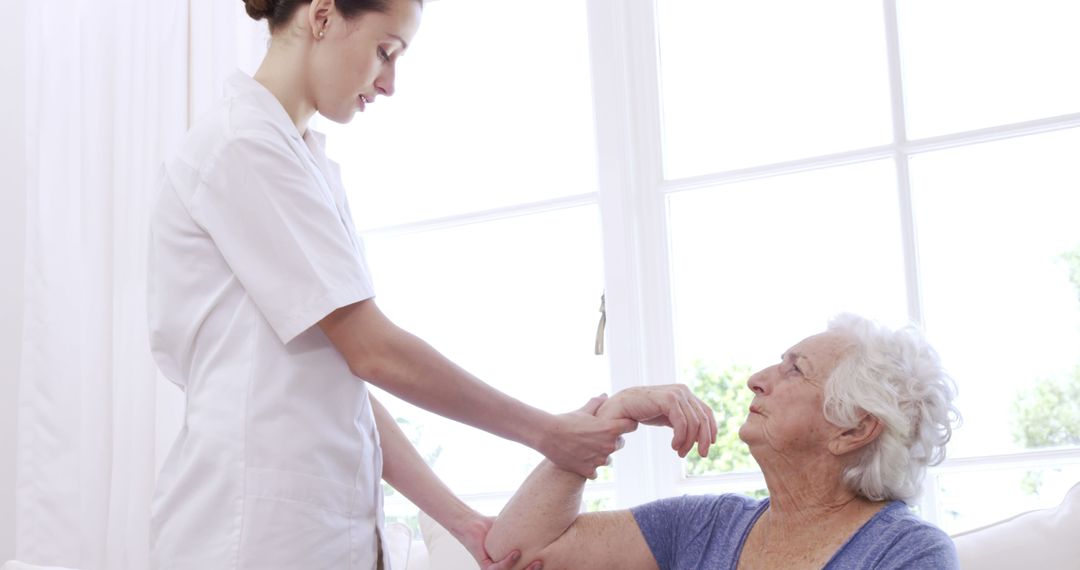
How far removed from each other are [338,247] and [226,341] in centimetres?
19

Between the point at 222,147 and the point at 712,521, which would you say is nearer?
the point at 222,147

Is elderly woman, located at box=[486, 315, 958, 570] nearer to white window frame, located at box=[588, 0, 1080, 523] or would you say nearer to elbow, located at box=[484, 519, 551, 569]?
elbow, located at box=[484, 519, 551, 569]

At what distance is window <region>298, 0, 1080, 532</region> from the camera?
8.08 feet

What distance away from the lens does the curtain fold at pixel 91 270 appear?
9.37 ft

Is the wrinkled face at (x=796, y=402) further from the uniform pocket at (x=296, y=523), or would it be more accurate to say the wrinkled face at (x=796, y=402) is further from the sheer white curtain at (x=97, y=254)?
the sheer white curtain at (x=97, y=254)

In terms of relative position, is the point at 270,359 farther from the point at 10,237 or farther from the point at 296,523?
the point at 10,237

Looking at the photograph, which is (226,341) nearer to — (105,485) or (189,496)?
(189,496)

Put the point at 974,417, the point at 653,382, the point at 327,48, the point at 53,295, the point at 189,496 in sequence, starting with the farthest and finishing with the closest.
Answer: the point at 53,295 → the point at 653,382 → the point at 974,417 → the point at 327,48 → the point at 189,496

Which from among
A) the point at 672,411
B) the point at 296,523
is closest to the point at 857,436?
the point at 672,411

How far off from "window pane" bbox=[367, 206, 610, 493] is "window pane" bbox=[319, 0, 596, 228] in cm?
9

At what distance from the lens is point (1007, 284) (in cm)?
247

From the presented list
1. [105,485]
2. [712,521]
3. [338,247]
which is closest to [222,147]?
[338,247]

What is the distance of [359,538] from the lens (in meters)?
1.57

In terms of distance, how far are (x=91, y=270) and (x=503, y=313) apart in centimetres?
107
